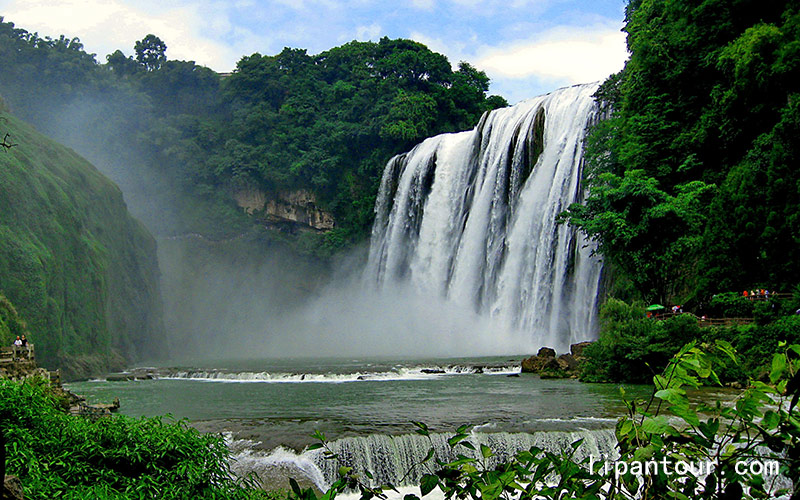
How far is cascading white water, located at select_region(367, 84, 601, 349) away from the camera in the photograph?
1252 inches

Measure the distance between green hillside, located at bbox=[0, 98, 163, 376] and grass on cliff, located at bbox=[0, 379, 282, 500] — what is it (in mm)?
19984

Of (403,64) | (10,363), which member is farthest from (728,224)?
(403,64)

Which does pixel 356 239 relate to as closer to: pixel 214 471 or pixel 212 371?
pixel 212 371

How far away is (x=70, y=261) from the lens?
34312mm

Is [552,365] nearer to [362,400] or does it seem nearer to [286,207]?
[362,400]

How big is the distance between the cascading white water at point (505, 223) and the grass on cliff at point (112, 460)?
25027 mm

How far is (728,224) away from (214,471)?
20737 millimetres

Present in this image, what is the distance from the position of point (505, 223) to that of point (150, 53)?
151ft

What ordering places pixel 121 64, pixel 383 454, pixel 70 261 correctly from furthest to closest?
pixel 121 64
pixel 70 261
pixel 383 454

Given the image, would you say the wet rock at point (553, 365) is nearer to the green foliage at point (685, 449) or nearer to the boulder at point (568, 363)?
the boulder at point (568, 363)

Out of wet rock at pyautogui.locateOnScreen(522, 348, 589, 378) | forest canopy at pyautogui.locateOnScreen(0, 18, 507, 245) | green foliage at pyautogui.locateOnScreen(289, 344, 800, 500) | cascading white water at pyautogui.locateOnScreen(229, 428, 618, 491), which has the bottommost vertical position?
cascading white water at pyautogui.locateOnScreen(229, 428, 618, 491)

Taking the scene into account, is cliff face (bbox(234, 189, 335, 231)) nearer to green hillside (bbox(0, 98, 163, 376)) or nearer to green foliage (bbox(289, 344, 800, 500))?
green hillside (bbox(0, 98, 163, 376))

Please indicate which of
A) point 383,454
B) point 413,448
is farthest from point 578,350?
point 383,454

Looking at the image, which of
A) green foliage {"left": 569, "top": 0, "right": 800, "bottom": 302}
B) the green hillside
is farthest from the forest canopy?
green foliage {"left": 569, "top": 0, "right": 800, "bottom": 302}
